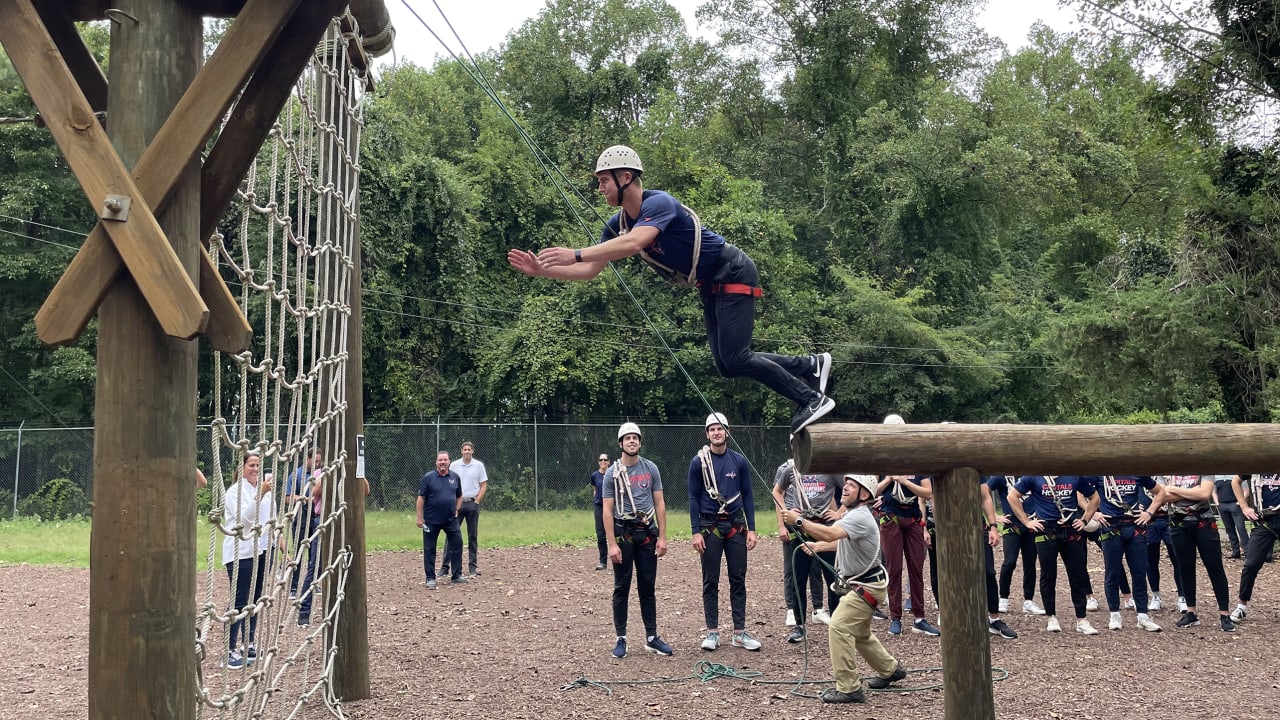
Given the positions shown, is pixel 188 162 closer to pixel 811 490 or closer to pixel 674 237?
pixel 674 237

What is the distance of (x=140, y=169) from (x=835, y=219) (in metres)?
29.6

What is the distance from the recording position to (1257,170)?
55.1ft

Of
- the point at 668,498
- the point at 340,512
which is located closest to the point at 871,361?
the point at 668,498

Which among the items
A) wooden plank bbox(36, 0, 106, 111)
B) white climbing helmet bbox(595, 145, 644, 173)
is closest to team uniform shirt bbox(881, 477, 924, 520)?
white climbing helmet bbox(595, 145, 644, 173)

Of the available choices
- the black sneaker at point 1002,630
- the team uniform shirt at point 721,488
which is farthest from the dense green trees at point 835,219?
the team uniform shirt at point 721,488

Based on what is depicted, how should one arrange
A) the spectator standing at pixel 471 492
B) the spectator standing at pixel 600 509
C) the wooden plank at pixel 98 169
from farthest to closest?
the spectator standing at pixel 600 509 → the spectator standing at pixel 471 492 → the wooden plank at pixel 98 169

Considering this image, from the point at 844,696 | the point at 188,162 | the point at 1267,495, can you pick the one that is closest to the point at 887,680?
the point at 844,696

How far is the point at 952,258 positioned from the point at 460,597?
69.9ft

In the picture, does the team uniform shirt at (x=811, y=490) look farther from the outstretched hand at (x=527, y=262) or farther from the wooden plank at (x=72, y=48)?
the wooden plank at (x=72, y=48)

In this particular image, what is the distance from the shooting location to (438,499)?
1260cm

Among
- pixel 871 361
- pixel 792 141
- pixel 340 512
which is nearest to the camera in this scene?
pixel 340 512

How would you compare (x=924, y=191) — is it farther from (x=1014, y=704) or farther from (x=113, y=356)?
(x=113, y=356)

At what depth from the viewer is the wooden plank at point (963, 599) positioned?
4.26 m

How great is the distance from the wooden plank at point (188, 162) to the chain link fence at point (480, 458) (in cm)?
1649
